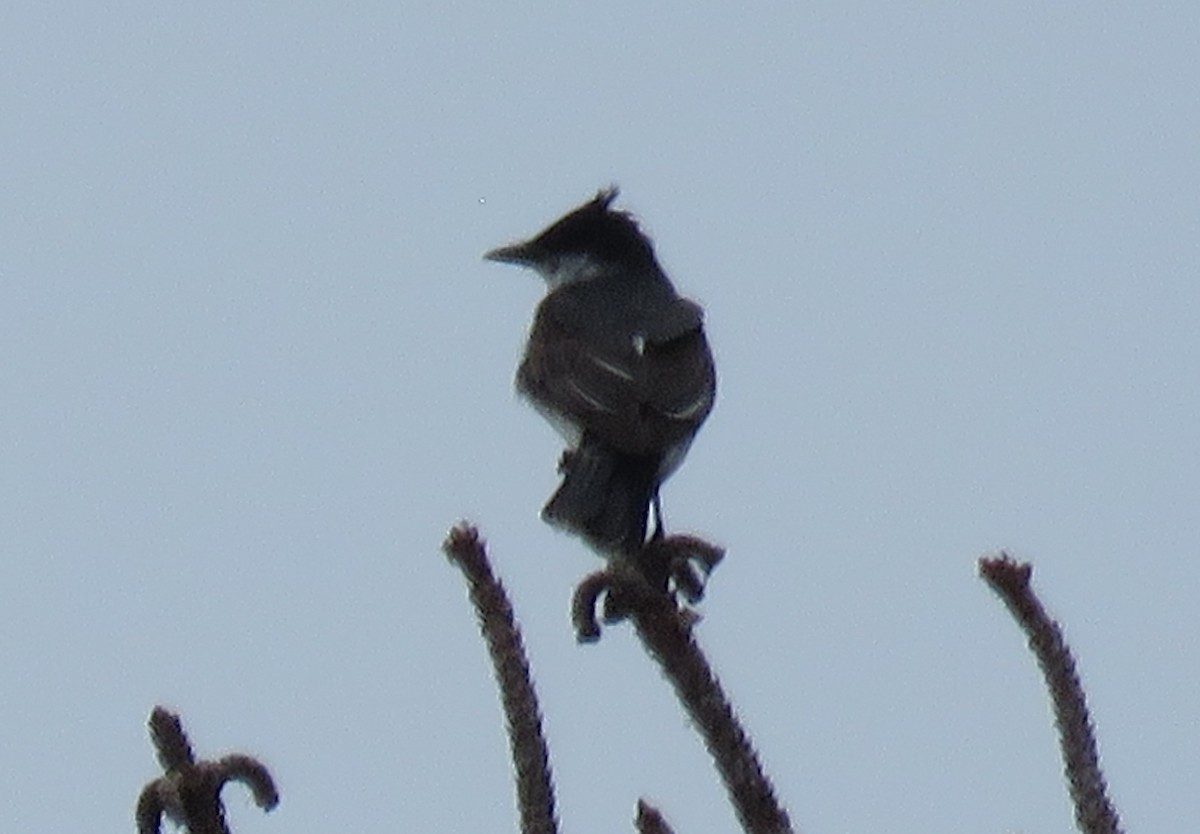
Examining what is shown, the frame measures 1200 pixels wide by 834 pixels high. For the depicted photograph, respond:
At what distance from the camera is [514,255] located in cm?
825

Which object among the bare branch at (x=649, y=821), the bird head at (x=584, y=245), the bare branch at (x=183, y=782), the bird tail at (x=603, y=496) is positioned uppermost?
the bird head at (x=584, y=245)

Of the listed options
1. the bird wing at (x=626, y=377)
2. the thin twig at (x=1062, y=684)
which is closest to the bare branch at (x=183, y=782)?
the thin twig at (x=1062, y=684)

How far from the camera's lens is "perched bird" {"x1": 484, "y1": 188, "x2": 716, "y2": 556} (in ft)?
19.7

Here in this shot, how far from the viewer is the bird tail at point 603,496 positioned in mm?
5645

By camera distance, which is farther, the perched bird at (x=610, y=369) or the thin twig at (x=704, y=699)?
the perched bird at (x=610, y=369)

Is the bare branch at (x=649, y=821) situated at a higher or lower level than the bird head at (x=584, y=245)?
lower

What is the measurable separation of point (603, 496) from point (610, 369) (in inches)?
34.9

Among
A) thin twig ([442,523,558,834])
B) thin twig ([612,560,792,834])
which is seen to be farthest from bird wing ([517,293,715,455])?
thin twig ([442,523,558,834])

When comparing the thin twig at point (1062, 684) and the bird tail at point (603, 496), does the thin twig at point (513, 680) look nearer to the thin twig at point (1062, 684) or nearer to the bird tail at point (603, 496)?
the thin twig at point (1062, 684)

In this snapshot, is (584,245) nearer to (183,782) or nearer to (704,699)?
(704,699)

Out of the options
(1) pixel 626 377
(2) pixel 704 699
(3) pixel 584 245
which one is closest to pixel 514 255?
(3) pixel 584 245

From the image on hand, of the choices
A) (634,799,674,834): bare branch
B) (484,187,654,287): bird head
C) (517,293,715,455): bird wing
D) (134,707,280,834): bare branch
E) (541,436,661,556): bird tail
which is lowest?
(634,799,674,834): bare branch

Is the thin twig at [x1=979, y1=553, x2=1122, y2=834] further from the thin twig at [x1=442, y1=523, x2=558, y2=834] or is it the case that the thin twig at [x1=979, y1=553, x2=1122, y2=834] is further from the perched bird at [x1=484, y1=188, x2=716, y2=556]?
the perched bird at [x1=484, y1=188, x2=716, y2=556]

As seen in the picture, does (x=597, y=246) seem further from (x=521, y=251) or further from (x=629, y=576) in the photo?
(x=629, y=576)
